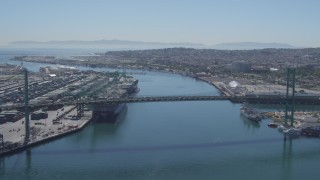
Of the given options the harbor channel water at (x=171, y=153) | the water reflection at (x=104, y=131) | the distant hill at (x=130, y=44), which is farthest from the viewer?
the distant hill at (x=130, y=44)

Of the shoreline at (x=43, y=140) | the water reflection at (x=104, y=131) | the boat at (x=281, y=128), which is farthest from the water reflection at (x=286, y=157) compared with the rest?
the shoreline at (x=43, y=140)

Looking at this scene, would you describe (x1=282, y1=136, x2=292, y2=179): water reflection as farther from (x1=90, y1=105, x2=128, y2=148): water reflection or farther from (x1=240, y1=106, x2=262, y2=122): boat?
(x1=90, y1=105, x2=128, y2=148): water reflection

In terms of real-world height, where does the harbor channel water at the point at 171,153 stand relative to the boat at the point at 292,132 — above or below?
below

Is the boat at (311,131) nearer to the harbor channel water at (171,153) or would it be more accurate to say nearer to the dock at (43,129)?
the harbor channel water at (171,153)

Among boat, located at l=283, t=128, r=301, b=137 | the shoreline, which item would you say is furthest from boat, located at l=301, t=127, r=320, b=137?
the shoreline

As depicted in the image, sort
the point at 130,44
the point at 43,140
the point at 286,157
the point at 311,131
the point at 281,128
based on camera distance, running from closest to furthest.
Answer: the point at 286,157 < the point at 43,140 < the point at 311,131 < the point at 281,128 < the point at 130,44

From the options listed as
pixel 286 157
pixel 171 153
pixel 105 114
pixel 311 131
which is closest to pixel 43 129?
pixel 105 114

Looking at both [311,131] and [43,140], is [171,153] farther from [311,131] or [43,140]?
[311,131]
